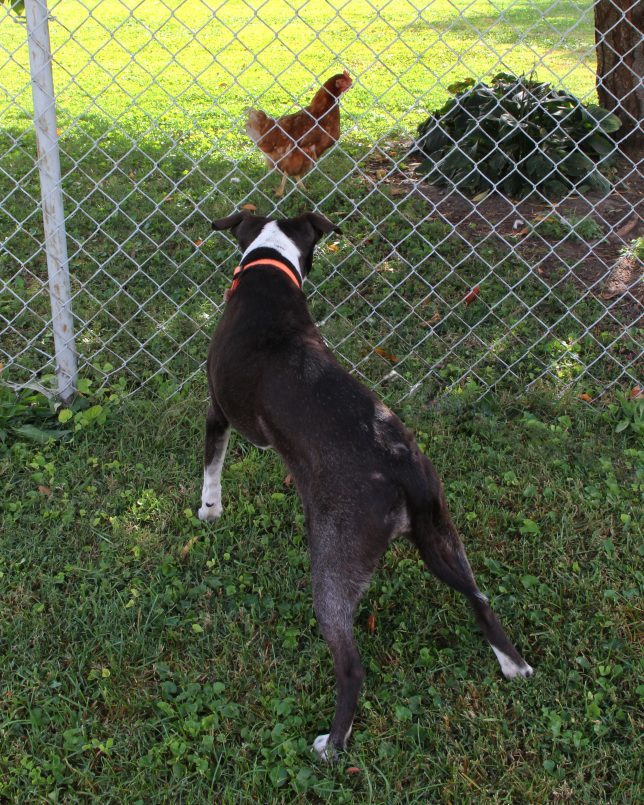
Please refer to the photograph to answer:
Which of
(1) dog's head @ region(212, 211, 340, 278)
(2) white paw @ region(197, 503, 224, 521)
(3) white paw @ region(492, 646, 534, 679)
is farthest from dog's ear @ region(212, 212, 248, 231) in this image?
(3) white paw @ region(492, 646, 534, 679)

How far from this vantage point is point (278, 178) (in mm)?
5594

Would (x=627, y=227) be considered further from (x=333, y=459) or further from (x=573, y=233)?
(x=333, y=459)

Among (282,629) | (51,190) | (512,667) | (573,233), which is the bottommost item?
(282,629)

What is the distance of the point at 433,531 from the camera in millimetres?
2316

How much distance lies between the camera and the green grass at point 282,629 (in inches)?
85.0

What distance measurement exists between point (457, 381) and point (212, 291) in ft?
4.92

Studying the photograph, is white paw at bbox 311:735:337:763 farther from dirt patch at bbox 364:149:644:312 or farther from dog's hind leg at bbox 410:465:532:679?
dirt patch at bbox 364:149:644:312

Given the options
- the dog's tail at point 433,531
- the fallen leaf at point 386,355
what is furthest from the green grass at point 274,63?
the dog's tail at point 433,531

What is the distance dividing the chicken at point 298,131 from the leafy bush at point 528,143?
2.24ft

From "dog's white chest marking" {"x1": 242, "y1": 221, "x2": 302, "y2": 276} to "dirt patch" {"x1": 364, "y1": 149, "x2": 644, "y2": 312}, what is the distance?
4.10ft

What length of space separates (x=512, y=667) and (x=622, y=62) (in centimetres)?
388

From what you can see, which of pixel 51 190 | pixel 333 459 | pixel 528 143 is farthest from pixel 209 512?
pixel 528 143

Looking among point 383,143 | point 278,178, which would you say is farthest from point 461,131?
point 278,178

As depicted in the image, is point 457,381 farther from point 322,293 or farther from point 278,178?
point 278,178
